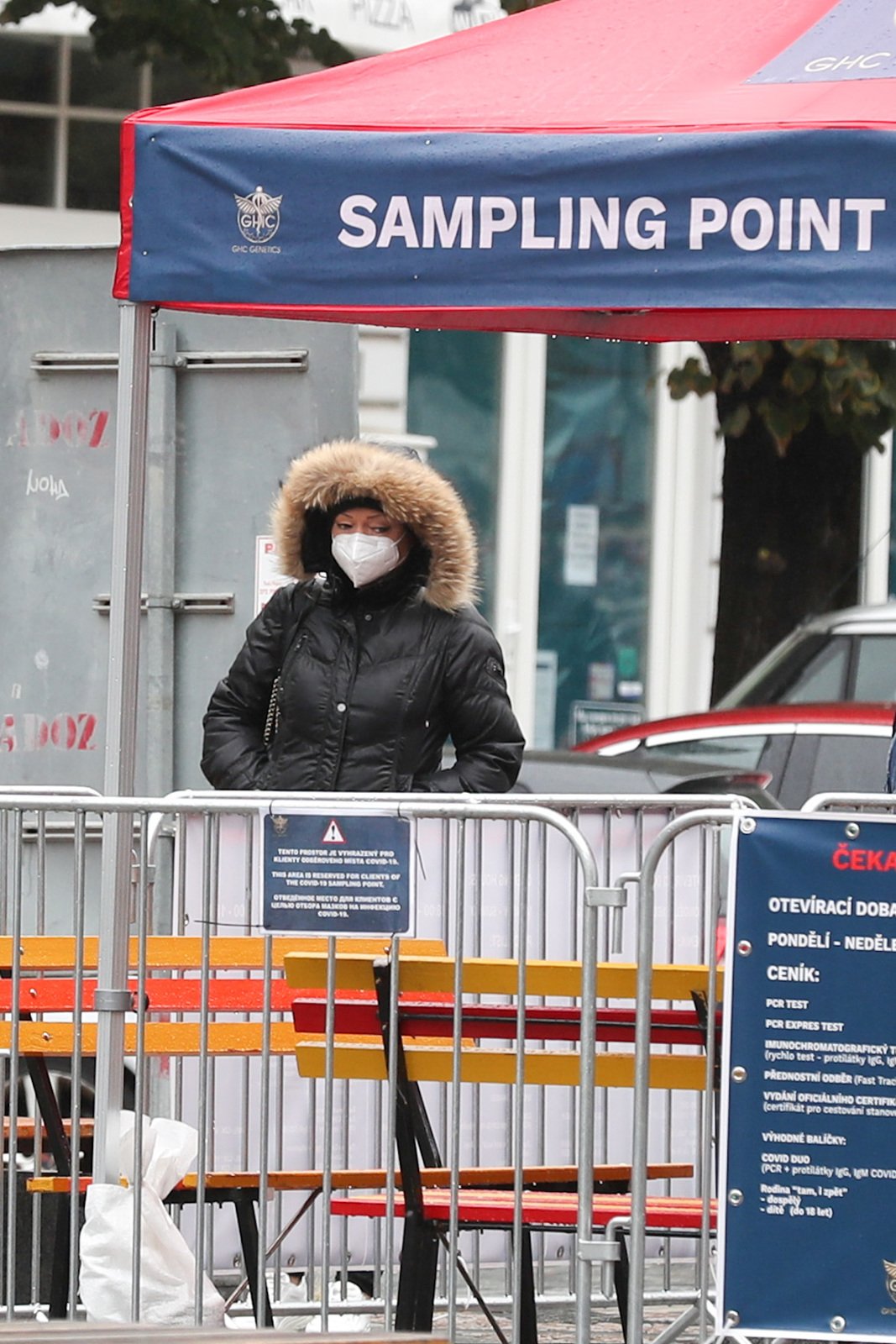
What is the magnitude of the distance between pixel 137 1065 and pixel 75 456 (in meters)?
3.34

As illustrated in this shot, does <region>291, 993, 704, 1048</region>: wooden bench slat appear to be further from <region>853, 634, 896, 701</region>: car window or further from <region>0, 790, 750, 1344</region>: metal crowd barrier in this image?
<region>853, 634, 896, 701</region>: car window

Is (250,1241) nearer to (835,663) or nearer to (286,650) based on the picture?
(286,650)

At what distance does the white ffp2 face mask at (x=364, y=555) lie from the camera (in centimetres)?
690

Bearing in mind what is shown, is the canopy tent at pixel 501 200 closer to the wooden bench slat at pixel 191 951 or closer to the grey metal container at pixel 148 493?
the wooden bench slat at pixel 191 951

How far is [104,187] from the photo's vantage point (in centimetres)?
1559

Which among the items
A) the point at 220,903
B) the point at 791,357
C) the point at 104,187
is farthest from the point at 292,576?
the point at 104,187

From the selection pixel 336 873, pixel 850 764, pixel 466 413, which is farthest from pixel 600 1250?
pixel 466 413

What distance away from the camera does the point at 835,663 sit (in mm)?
11609

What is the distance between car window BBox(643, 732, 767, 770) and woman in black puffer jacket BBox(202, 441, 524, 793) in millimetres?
Result: 2734

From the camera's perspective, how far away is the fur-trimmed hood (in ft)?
22.8

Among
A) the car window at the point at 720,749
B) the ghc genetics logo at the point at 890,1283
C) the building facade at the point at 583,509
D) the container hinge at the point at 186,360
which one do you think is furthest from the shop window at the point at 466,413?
the ghc genetics logo at the point at 890,1283

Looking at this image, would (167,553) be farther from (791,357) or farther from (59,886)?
(791,357)

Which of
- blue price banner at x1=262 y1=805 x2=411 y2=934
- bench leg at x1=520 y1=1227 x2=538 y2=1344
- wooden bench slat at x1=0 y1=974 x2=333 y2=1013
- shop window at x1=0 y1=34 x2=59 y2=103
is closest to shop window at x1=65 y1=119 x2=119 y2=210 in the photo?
shop window at x1=0 y1=34 x2=59 y2=103

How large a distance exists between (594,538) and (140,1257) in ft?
42.8
